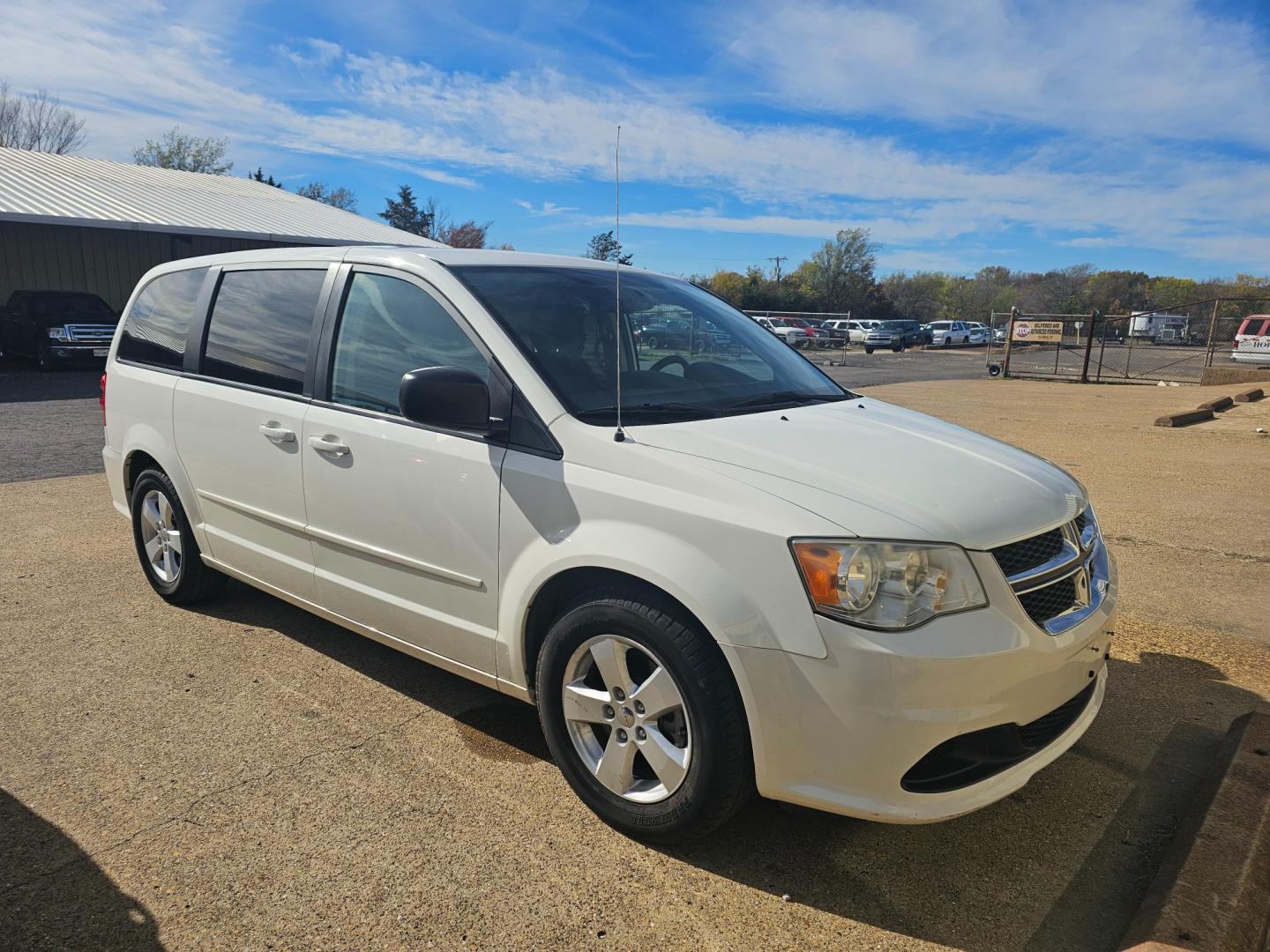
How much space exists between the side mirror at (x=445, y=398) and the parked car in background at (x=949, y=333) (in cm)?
5479

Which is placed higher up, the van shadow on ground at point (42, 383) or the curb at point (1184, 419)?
the curb at point (1184, 419)

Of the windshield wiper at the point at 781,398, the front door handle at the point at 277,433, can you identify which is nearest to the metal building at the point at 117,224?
the front door handle at the point at 277,433

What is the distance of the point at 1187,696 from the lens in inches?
149

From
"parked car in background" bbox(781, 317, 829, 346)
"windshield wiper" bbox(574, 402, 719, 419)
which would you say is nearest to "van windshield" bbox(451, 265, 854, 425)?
"windshield wiper" bbox(574, 402, 719, 419)

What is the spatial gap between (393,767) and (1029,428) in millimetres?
12489

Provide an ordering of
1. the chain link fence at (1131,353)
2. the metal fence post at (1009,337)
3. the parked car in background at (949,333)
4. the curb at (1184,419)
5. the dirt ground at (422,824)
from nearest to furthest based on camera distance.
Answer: the dirt ground at (422,824), the curb at (1184,419), the chain link fence at (1131,353), the metal fence post at (1009,337), the parked car in background at (949,333)

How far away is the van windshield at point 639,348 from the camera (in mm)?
3125

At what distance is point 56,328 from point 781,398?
69.0 ft

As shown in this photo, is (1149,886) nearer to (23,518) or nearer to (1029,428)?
(23,518)

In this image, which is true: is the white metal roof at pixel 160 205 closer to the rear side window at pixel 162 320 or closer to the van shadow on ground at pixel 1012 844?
the rear side window at pixel 162 320

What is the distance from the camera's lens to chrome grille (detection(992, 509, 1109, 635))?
2518 millimetres

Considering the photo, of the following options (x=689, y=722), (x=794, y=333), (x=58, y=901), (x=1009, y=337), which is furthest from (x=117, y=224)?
(x=794, y=333)

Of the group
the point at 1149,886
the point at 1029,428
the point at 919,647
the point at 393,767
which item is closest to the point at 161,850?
the point at 393,767

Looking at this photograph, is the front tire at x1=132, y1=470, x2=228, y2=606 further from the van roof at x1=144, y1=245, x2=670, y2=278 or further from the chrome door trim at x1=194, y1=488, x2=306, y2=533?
the van roof at x1=144, y1=245, x2=670, y2=278
